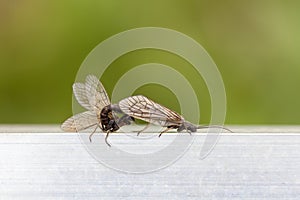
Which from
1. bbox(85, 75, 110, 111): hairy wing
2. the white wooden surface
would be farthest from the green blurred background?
the white wooden surface

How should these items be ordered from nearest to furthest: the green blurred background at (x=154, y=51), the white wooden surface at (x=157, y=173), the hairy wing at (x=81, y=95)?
the white wooden surface at (x=157, y=173) < the hairy wing at (x=81, y=95) < the green blurred background at (x=154, y=51)

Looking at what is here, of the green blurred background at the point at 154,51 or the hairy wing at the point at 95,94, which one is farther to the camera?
the green blurred background at the point at 154,51

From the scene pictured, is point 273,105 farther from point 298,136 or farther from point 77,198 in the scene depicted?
point 77,198

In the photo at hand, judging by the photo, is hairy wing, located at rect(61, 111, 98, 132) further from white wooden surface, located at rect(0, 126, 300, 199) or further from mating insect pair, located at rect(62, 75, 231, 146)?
white wooden surface, located at rect(0, 126, 300, 199)

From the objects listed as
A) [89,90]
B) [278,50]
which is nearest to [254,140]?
[89,90]

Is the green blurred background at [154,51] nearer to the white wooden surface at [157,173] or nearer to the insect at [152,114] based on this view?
the insect at [152,114]

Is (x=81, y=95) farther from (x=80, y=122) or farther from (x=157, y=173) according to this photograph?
(x=157, y=173)

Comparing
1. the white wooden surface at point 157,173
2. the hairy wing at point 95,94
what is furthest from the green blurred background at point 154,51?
the white wooden surface at point 157,173
